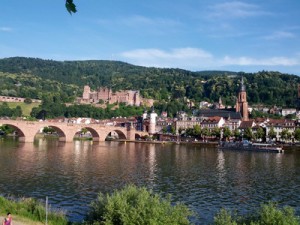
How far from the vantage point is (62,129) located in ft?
258

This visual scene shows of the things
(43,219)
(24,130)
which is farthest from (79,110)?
(43,219)

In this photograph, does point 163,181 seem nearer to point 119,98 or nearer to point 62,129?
point 62,129

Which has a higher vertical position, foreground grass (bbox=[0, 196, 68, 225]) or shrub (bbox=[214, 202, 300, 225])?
shrub (bbox=[214, 202, 300, 225])

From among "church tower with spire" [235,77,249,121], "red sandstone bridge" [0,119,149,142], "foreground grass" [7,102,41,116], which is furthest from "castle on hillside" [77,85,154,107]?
"red sandstone bridge" [0,119,149,142]

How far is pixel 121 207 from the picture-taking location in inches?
575

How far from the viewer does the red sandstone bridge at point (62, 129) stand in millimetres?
71500

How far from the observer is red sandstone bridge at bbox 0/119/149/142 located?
235 feet

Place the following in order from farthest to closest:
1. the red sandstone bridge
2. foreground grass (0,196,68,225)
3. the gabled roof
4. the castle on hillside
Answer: the castle on hillside, the gabled roof, the red sandstone bridge, foreground grass (0,196,68,225)

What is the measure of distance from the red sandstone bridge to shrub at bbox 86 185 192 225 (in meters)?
55.6

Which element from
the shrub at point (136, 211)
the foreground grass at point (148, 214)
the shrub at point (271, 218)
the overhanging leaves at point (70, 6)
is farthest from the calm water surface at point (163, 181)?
the overhanging leaves at point (70, 6)

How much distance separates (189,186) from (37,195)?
10.4 m

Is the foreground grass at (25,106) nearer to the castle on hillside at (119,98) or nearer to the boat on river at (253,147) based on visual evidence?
the castle on hillside at (119,98)

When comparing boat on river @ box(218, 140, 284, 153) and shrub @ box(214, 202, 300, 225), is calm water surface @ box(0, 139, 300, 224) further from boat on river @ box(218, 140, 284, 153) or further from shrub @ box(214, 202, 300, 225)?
boat on river @ box(218, 140, 284, 153)

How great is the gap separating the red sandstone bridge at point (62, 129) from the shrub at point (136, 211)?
2189 inches
